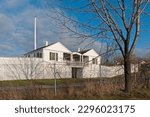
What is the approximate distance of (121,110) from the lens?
6.21m

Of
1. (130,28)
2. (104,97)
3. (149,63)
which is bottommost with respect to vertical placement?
(104,97)

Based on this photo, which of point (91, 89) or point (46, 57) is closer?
point (91, 89)

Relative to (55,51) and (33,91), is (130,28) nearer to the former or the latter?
(33,91)

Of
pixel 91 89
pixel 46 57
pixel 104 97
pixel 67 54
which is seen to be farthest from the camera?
pixel 67 54

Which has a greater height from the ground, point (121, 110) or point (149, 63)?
point (149, 63)

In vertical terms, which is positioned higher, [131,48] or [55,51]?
[55,51]

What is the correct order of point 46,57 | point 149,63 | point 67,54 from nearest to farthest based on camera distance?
point 149,63 < point 46,57 < point 67,54

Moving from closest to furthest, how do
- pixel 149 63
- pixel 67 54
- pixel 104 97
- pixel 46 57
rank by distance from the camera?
pixel 104 97
pixel 149 63
pixel 46 57
pixel 67 54

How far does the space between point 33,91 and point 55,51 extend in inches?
1377

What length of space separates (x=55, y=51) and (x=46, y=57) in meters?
2.71

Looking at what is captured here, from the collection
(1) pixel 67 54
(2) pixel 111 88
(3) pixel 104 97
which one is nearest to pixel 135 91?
(2) pixel 111 88

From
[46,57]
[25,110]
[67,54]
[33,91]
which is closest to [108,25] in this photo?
[33,91]

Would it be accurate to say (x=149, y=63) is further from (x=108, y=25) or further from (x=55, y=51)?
(x=55, y=51)

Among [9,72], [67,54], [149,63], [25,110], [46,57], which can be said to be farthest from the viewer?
[67,54]
